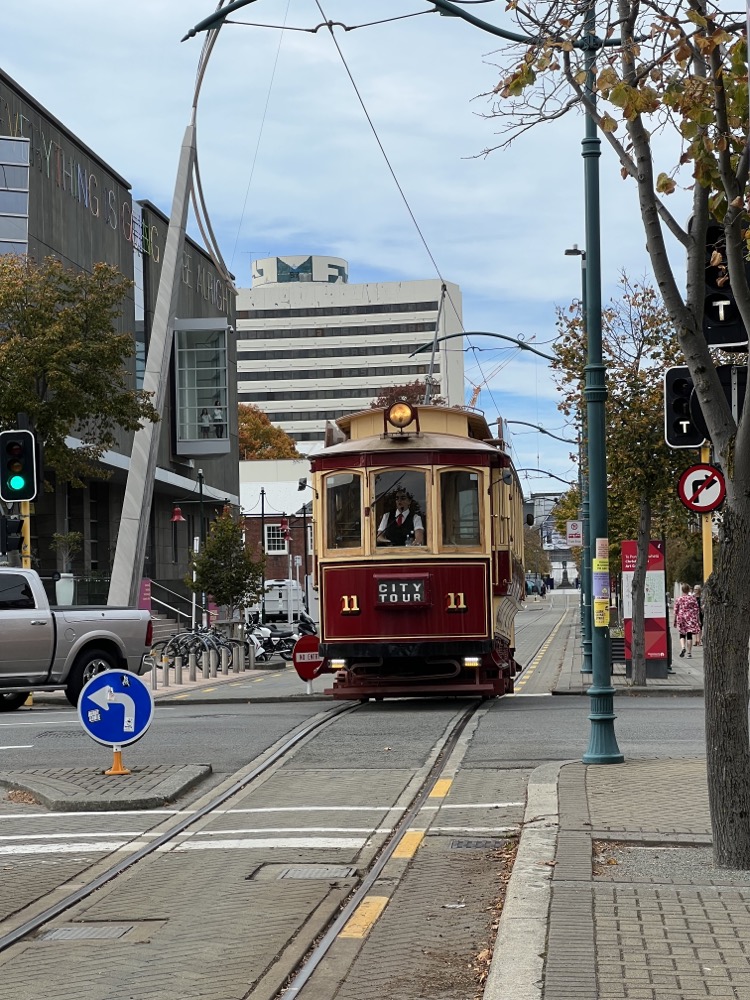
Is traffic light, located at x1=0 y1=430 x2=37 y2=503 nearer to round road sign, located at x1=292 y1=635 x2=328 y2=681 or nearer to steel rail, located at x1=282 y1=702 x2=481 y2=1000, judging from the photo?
round road sign, located at x1=292 y1=635 x2=328 y2=681

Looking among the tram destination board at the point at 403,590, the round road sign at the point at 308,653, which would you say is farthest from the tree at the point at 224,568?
the tram destination board at the point at 403,590

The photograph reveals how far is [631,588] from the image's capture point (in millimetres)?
26984

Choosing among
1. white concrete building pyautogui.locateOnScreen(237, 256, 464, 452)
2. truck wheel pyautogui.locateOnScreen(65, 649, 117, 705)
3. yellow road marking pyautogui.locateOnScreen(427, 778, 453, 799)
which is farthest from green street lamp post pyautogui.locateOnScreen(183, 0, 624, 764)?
white concrete building pyautogui.locateOnScreen(237, 256, 464, 452)

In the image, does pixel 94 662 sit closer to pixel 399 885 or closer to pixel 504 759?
pixel 504 759

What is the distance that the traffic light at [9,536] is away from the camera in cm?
2270

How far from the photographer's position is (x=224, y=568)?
43781 millimetres

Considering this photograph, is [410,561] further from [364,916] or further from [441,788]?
[364,916]

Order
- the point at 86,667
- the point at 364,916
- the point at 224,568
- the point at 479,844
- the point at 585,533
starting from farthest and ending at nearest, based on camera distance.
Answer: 1. the point at 224,568
2. the point at 585,533
3. the point at 86,667
4. the point at 479,844
5. the point at 364,916

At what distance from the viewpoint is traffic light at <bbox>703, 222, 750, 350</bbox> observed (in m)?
9.11

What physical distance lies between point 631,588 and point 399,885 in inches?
758

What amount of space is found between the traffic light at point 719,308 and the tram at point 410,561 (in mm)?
10080

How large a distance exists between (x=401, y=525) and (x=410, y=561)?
21.5 inches

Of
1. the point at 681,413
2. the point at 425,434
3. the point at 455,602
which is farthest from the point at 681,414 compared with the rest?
the point at 425,434

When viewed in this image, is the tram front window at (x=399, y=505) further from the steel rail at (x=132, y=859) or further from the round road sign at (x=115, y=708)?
the round road sign at (x=115, y=708)
